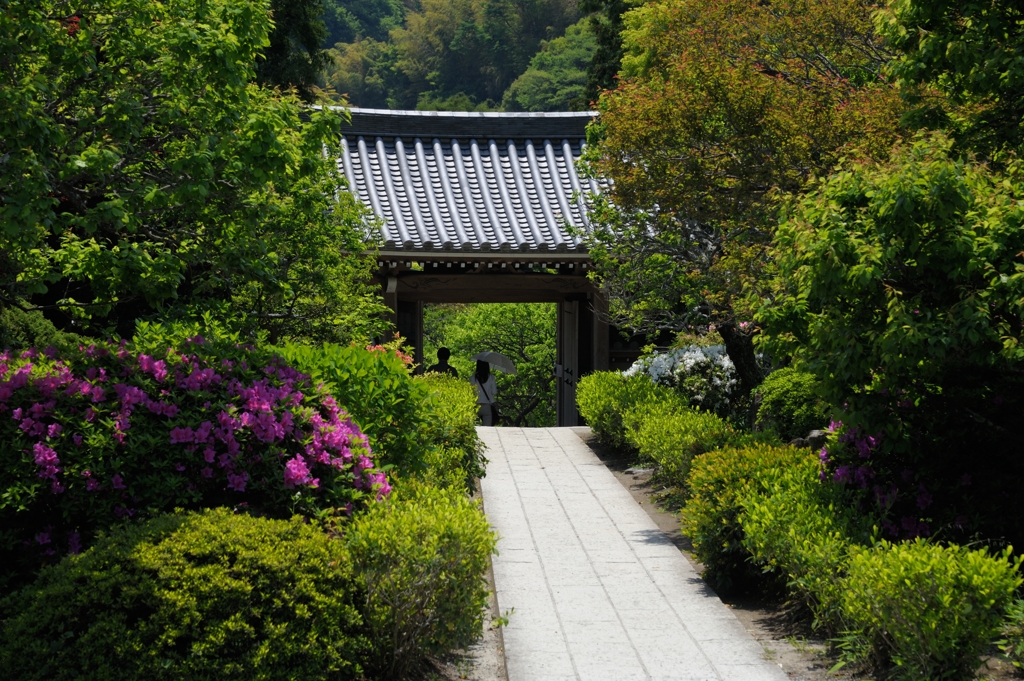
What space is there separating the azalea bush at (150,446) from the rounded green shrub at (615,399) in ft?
20.7

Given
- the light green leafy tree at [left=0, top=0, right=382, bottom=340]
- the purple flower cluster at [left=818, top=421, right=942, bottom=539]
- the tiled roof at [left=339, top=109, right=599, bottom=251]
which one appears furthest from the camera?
the tiled roof at [left=339, top=109, right=599, bottom=251]

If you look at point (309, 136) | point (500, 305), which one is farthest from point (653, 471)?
point (500, 305)

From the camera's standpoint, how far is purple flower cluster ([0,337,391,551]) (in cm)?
564

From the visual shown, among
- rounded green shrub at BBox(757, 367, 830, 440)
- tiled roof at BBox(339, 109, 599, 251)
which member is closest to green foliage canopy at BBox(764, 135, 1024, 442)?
rounded green shrub at BBox(757, 367, 830, 440)

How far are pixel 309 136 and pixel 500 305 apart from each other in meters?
21.6

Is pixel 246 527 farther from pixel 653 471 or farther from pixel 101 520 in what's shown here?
pixel 653 471

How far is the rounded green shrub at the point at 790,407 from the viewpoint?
34.1 feet

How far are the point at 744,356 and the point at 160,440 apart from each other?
7.74 m

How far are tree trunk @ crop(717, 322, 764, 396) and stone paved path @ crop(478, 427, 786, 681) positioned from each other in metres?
2.18

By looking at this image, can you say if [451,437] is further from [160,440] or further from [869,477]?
[160,440]

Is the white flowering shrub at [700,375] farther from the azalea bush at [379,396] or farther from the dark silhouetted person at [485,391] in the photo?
the azalea bush at [379,396]

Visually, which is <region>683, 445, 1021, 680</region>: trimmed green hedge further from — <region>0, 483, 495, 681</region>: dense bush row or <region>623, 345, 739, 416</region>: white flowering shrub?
<region>623, 345, 739, 416</region>: white flowering shrub

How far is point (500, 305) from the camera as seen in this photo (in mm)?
29219

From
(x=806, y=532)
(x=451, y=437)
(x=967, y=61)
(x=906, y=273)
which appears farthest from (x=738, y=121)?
(x=806, y=532)
